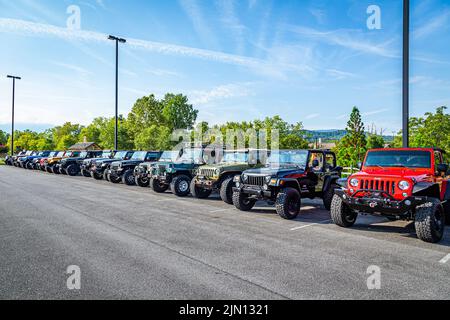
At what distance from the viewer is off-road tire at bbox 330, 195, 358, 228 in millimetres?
7391

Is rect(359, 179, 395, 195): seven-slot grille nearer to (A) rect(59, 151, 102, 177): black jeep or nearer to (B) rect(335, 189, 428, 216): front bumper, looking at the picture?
(B) rect(335, 189, 428, 216): front bumper

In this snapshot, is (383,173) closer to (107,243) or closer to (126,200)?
(107,243)

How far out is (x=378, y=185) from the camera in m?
6.72

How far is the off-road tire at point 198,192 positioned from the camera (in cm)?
1229

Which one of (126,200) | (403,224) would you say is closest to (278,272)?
(403,224)

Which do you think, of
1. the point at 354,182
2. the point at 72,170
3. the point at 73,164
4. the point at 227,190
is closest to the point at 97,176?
the point at 72,170

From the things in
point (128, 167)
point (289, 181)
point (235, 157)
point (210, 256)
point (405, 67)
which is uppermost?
point (405, 67)

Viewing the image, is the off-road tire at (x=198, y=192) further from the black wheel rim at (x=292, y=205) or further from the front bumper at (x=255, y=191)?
the black wheel rim at (x=292, y=205)

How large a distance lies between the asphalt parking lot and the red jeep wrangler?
1.39 ft

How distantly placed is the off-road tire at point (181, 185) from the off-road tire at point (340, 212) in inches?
273

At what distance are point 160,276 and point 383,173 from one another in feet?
17.0

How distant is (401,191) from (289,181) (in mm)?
2938

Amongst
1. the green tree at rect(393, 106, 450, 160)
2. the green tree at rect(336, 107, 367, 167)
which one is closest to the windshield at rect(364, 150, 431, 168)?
the green tree at rect(393, 106, 450, 160)

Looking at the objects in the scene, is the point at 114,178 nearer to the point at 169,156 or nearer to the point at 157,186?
the point at 169,156
